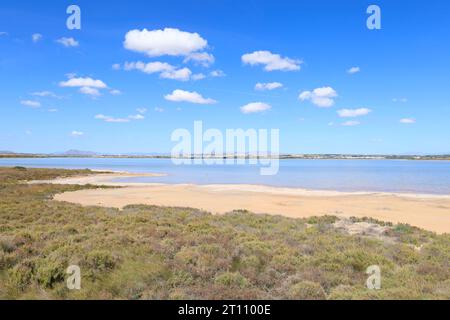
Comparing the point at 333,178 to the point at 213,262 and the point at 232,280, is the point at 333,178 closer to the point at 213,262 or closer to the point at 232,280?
the point at 213,262

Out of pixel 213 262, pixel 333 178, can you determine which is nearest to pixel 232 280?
pixel 213 262

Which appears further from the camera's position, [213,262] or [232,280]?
[213,262]

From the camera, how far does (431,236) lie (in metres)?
15.5

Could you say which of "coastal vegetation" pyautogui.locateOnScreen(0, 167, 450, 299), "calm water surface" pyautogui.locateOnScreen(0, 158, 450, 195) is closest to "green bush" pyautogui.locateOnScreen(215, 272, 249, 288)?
"coastal vegetation" pyautogui.locateOnScreen(0, 167, 450, 299)

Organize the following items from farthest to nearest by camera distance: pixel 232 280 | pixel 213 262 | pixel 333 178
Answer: pixel 333 178, pixel 213 262, pixel 232 280

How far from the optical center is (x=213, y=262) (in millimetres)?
10617

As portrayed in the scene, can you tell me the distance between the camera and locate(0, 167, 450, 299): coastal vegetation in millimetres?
8758

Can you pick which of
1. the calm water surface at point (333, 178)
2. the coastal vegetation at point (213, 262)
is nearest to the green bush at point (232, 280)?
the coastal vegetation at point (213, 262)

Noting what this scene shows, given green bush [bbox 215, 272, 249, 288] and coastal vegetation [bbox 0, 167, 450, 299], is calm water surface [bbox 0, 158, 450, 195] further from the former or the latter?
green bush [bbox 215, 272, 249, 288]

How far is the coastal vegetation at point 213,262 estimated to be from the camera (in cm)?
876

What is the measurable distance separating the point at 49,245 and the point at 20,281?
8.48ft
